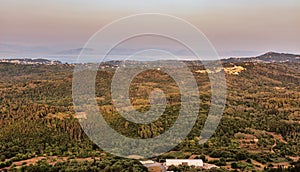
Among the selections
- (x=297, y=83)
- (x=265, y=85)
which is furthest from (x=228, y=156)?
(x=297, y=83)

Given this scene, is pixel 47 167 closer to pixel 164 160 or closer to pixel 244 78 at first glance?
pixel 164 160

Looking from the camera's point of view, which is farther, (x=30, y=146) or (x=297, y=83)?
(x=297, y=83)

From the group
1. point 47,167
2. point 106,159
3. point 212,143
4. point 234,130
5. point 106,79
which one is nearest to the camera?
point 47,167

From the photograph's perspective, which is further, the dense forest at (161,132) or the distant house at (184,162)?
the dense forest at (161,132)

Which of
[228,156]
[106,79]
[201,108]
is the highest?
[106,79]

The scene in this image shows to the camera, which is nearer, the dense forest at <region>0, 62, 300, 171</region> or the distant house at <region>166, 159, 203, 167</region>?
the distant house at <region>166, 159, 203, 167</region>

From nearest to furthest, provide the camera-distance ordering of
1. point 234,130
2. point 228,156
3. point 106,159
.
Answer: point 106,159 < point 228,156 < point 234,130

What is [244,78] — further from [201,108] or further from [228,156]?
[228,156]

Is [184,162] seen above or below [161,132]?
below

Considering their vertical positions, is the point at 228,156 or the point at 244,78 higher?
the point at 244,78

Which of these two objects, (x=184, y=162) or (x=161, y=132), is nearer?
(x=184, y=162)
